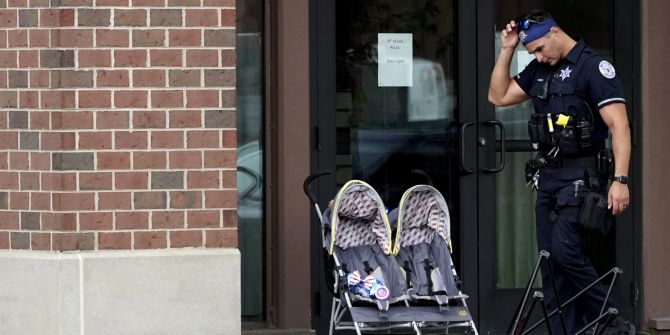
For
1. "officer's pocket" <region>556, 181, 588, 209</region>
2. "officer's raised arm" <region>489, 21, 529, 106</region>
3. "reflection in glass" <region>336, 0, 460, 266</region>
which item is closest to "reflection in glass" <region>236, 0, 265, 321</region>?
"reflection in glass" <region>336, 0, 460, 266</region>

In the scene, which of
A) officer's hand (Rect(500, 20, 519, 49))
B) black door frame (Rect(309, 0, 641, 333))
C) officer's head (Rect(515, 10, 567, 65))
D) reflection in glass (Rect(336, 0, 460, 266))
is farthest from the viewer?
reflection in glass (Rect(336, 0, 460, 266))

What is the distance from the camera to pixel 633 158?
855 cm

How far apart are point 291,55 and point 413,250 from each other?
170 cm

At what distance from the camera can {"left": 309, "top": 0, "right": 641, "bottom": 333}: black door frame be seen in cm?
817

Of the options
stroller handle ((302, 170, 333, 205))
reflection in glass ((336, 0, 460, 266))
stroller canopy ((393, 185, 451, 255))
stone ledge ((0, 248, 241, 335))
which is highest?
reflection in glass ((336, 0, 460, 266))

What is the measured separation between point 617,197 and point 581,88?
1.97 feet

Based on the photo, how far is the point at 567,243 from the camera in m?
7.04

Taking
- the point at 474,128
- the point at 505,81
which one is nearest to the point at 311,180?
the point at 505,81

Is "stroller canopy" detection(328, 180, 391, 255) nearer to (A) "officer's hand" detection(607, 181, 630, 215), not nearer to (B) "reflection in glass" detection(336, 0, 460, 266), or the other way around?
(A) "officer's hand" detection(607, 181, 630, 215)

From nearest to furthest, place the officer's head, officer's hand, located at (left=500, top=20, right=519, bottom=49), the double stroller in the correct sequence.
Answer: the double stroller < the officer's head < officer's hand, located at (left=500, top=20, right=519, bottom=49)

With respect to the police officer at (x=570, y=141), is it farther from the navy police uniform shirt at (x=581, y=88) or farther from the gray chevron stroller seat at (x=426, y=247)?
the gray chevron stroller seat at (x=426, y=247)

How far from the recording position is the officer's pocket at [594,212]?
22.7ft

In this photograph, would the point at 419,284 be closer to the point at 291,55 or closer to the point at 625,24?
the point at 291,55

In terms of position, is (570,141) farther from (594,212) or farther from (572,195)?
(594,212)
